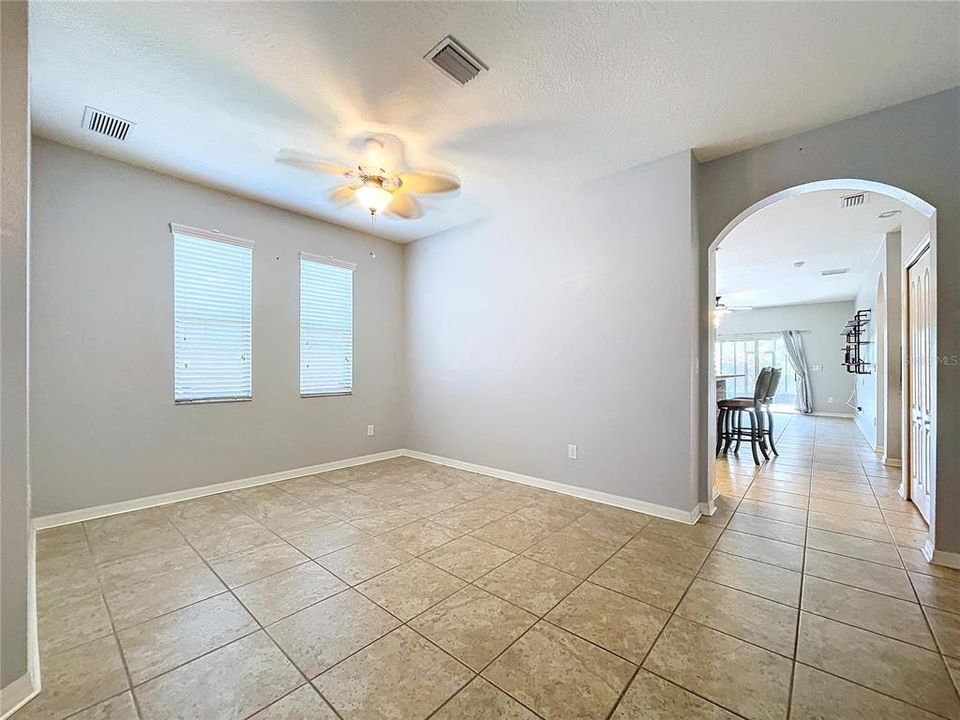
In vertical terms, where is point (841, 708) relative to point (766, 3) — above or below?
below

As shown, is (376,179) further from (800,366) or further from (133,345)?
(800,366)

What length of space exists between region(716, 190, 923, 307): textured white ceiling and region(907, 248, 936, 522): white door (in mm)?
510

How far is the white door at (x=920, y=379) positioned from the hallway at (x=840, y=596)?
0.24 meters

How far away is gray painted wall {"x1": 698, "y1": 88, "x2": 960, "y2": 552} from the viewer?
2.35 metres

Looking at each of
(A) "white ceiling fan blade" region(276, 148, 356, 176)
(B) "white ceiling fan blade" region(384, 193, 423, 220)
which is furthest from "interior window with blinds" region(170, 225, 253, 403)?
(A) "white ceiling fan blade" region(276, 148, 356, 176)

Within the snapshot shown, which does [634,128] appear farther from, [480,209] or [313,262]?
[313,262]

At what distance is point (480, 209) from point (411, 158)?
4.13 ft

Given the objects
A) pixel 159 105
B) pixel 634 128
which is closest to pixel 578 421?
pixel 634 128

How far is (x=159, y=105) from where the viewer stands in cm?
254

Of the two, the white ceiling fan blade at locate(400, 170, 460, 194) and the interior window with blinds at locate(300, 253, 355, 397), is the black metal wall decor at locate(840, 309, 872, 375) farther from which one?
the interior window with blinds at locate(300, 253, 355, 397)

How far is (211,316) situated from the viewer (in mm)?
3773

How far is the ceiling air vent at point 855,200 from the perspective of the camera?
375cm

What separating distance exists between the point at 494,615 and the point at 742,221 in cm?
353

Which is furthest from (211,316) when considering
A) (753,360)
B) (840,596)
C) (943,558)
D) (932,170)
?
(753,360)
